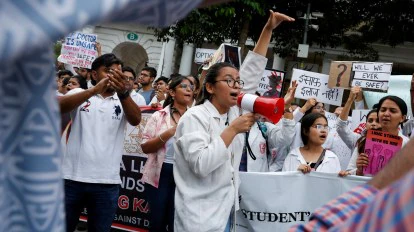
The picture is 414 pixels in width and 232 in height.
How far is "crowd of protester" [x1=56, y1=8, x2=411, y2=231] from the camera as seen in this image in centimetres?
327

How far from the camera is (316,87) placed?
9.05m

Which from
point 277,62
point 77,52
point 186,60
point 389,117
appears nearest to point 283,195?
point 389,117

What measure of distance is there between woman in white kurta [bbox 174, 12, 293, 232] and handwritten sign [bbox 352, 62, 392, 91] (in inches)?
207

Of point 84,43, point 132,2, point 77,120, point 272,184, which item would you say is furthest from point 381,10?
point 132,2

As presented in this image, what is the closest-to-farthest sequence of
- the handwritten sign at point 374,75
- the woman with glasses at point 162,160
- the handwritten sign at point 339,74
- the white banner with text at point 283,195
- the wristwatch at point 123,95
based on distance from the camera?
1. the wristwatch at point 123,95
2. the woman with glasses at point 162,160
3. the white banner with text at point 283,195
4. the handwritten sign at point 374,75
5. the handwritten sign at point 339,74

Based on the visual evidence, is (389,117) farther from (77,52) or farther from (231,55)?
(77,52)

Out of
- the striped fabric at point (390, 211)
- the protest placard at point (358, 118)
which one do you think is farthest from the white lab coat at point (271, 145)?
the striped fabric at point (390, 211)

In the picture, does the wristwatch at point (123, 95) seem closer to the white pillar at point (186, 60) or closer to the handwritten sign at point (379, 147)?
the handwritten sign at point (379, 147)

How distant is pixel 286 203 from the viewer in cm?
484

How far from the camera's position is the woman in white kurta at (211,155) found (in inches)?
125

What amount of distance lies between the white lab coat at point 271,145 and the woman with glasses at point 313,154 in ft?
0.78

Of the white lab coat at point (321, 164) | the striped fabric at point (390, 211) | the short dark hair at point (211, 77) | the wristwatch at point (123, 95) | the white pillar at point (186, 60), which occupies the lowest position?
the white lab coat at point (321, 164)

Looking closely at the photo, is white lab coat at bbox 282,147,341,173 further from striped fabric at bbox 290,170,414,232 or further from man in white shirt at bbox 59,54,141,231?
striped fabric at bbox 290,170,414,232

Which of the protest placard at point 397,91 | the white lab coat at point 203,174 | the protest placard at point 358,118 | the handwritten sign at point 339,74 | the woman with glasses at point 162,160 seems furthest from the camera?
the protest placard at point 397,91
